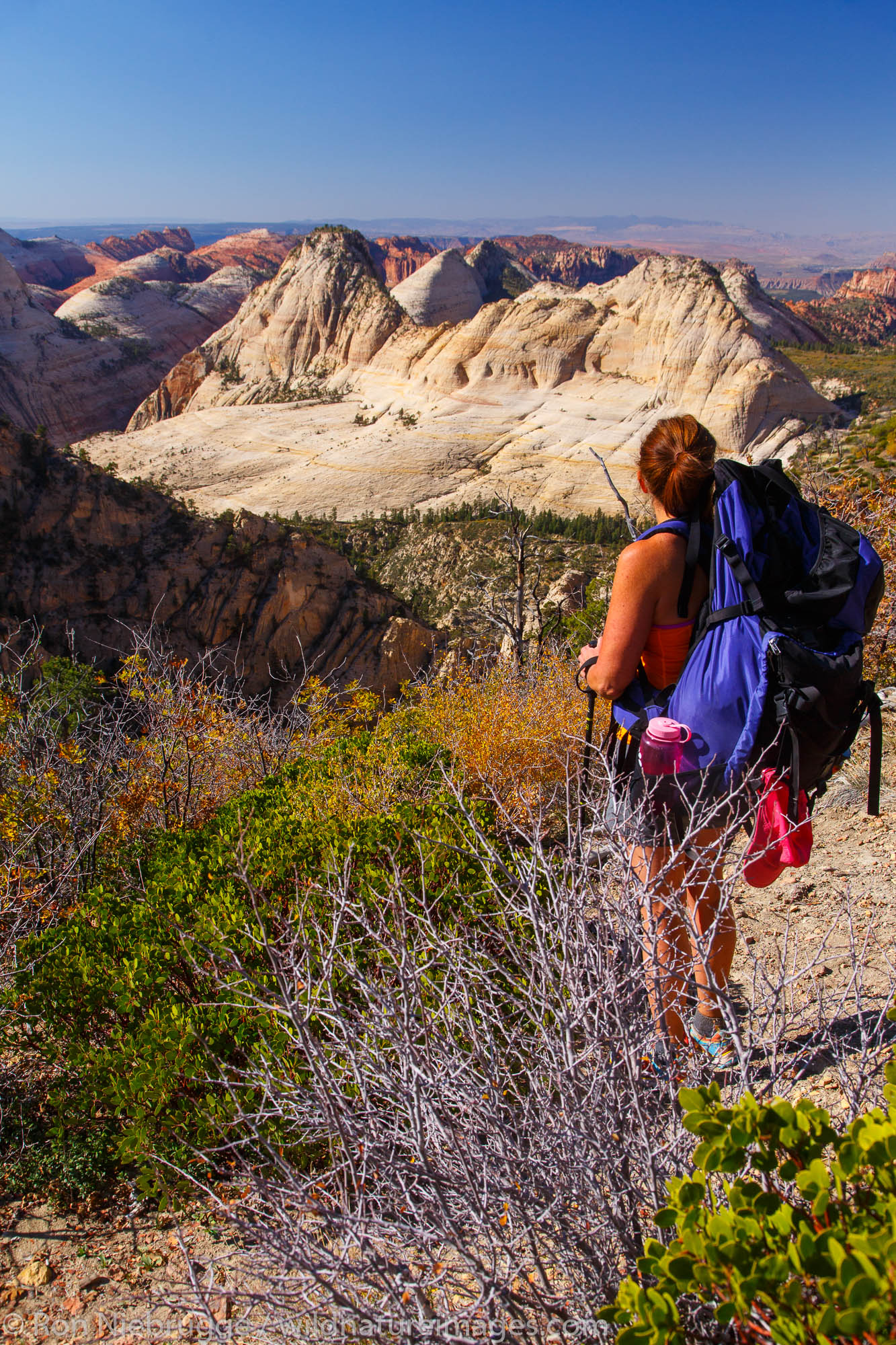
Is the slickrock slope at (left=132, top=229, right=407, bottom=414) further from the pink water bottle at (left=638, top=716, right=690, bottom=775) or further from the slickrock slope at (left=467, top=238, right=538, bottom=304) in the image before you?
the pink water bottle at (left=638, top=716, right=690, bottom=775)

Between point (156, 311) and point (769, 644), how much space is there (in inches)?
3551

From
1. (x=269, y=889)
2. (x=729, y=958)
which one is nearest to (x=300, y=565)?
(x=269, y=889)

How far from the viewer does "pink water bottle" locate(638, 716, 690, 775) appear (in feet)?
6.98

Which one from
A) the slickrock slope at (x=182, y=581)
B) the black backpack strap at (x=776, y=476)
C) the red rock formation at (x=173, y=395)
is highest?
the red rock formation at (x=173, y=395)

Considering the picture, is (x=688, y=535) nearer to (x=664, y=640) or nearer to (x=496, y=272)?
(x=664, y=640)

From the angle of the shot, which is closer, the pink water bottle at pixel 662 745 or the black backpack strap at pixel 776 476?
the pink water bottle at pixel 662 745

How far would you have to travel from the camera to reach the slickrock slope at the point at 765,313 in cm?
5855

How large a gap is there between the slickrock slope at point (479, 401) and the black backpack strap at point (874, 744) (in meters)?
34.0

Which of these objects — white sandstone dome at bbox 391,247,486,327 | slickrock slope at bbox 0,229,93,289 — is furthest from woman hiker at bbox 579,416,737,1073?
slickrock slope at bbox 0,229,93,289

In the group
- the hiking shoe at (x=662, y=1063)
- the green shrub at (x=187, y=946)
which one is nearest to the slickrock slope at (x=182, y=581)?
the green shrub at (x=187, y=946)

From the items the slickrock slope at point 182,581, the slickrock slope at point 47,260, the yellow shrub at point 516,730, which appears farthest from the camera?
the slickrock slope at point 47,260

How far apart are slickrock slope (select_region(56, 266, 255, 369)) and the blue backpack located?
76.7m

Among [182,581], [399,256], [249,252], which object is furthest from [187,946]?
[249,252]

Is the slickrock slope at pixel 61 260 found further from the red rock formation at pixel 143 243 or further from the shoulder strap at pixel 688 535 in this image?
the shoulder strap at pixel 688 535
